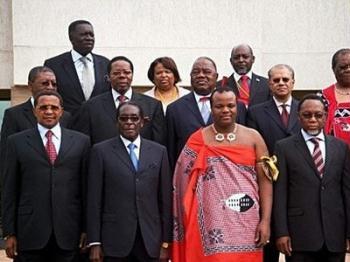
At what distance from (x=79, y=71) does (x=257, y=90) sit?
5.36 feet

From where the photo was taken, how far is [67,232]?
5.89 meters

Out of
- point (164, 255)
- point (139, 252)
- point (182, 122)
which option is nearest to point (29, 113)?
point (182, 122)

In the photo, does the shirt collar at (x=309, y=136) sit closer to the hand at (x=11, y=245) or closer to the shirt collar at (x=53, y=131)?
the shirt collar at (x=53, y=131)

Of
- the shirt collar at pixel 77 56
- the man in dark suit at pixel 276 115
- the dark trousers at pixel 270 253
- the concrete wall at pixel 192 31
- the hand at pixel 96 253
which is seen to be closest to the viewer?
the hand at pixel 96 253

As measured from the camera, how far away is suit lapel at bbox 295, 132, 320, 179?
19.6ft

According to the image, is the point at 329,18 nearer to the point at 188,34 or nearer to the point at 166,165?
the point at 188,34

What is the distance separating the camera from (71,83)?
7.16 m

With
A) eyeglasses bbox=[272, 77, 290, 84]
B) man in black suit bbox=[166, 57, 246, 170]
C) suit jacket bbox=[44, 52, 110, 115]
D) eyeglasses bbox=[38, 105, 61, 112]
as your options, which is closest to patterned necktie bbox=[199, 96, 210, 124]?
man in black suit bbox=[166, 57, 246, 170]

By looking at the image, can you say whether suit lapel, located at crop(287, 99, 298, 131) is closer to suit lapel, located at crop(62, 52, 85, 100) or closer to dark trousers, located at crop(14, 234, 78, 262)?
suit lapel, located at crop(62, 52, 85, 100)

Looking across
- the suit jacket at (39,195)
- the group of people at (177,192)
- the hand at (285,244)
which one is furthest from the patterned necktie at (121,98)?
the hand at (285,244)

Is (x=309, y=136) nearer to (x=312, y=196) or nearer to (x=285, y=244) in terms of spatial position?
(x=312, y=196)

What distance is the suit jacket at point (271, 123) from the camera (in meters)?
6.55

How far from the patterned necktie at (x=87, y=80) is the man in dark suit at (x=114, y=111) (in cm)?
46

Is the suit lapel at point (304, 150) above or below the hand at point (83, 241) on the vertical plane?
above
